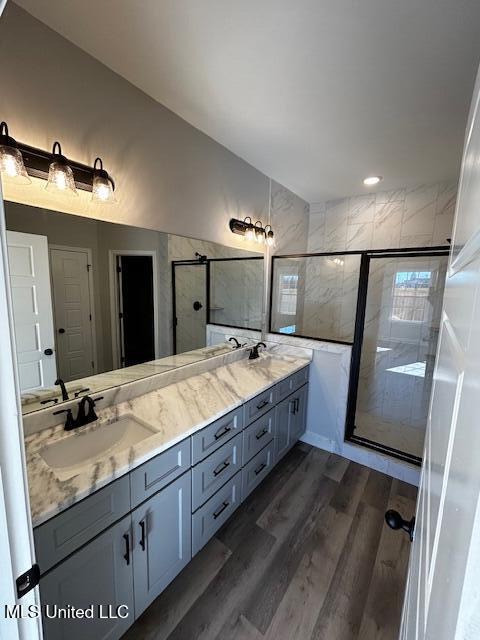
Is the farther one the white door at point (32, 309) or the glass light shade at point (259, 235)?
the glass light shade at point (259, 235)

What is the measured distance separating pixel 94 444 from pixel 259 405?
1001 mm

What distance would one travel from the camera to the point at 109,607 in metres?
1.03

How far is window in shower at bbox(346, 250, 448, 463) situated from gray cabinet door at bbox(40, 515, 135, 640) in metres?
2.08

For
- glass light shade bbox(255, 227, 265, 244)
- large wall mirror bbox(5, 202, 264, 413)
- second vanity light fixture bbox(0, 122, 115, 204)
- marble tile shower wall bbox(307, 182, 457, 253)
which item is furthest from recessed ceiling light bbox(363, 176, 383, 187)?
second vanity light fixture bbox(0, 122, 115, 204)

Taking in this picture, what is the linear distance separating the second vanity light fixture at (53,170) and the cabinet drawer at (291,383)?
1.69m

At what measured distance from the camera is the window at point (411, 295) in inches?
109

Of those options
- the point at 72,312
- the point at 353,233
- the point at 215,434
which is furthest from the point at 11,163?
the point at 353,233

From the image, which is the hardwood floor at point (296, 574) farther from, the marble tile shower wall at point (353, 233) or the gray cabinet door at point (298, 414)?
the marble tile shower wall at point (353, 233)

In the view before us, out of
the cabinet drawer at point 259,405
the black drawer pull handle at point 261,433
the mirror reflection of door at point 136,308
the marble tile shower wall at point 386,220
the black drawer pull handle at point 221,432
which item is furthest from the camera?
the marble tile shower wall at point 386,220

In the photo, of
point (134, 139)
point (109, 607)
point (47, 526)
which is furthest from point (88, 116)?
point (109, 607)

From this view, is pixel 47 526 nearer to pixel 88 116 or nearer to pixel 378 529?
pixel 88 116

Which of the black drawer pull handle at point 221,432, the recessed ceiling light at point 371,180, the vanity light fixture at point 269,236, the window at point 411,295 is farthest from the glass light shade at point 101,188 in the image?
the window at point 411,295

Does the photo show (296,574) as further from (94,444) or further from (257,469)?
(94,444)

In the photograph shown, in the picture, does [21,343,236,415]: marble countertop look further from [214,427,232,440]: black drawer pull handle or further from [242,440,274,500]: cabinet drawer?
[242,440,274,500]: cabinet drawer
